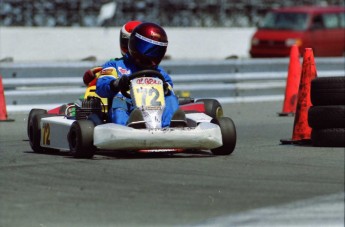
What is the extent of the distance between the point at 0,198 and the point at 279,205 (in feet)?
6.05

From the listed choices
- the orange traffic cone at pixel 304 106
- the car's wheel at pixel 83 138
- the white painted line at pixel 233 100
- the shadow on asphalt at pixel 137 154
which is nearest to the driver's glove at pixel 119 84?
the car's wheel at pixel 83 138

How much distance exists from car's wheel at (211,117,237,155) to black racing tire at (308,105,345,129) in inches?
33.9

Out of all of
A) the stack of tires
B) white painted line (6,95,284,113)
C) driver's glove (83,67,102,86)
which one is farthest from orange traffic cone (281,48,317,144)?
white painted line (6,95,284,113)

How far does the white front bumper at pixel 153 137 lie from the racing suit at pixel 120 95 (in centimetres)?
38

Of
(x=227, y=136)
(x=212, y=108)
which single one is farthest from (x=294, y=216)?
(x=212, y=108)

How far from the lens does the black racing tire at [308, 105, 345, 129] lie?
1044cm

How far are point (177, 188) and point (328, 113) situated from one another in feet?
9.68

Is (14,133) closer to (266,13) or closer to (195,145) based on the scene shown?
(195,145)

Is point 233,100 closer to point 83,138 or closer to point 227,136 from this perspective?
point 227,136

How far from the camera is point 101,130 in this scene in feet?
31.9

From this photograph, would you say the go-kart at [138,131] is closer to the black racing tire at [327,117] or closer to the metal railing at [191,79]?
the black racing tire at [327,117]

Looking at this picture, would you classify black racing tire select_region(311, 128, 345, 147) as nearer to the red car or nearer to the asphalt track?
the asphalt track

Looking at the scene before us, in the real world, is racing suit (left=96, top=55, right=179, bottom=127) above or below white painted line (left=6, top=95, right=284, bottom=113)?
above

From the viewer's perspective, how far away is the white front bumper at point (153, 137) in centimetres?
965
